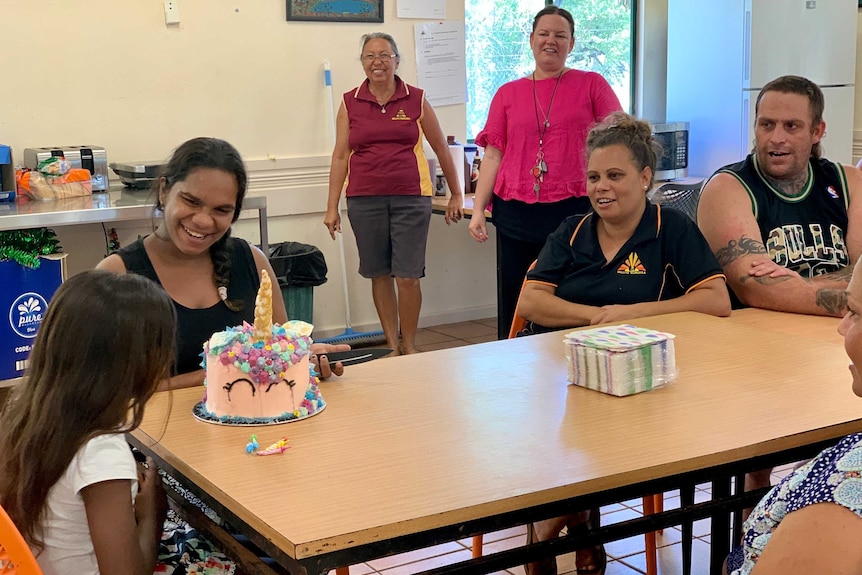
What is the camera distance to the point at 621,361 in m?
1.77

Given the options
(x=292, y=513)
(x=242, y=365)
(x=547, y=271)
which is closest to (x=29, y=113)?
(x=547, y=271)

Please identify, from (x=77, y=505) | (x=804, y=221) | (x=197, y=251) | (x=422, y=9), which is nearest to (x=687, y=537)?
(x=804, y=221)

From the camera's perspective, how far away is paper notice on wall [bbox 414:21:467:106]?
205 inches

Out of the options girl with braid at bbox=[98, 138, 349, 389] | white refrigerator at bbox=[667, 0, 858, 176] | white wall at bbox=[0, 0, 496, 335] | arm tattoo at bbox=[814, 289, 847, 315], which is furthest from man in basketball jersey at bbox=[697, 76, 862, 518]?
white refrigerator at bbox=[667, 0, 858, 176]

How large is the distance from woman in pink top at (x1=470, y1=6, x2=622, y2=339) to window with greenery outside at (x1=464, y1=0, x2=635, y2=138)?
1.48 meters

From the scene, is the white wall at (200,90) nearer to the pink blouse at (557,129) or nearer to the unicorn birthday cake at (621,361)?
the pink blouse at (557,129)

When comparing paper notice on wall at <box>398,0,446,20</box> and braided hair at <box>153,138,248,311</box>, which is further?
paper notice on wall at <box>398,0,446,20</box>

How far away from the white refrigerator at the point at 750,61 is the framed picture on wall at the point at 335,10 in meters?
1.85

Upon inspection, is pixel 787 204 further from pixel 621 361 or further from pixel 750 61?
pixel 750 61

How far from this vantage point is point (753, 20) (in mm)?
5262

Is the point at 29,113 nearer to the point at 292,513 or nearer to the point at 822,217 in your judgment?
the point at 822,217

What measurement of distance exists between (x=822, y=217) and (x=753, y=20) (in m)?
2.95

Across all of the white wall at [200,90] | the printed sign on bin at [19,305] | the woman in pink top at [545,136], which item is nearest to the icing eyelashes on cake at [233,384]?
the printed sign on bin at [19,305]

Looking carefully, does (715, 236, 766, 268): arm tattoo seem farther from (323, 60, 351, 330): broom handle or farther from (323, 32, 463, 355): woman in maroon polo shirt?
Result: (323, 60, 351, 330): broom handle
